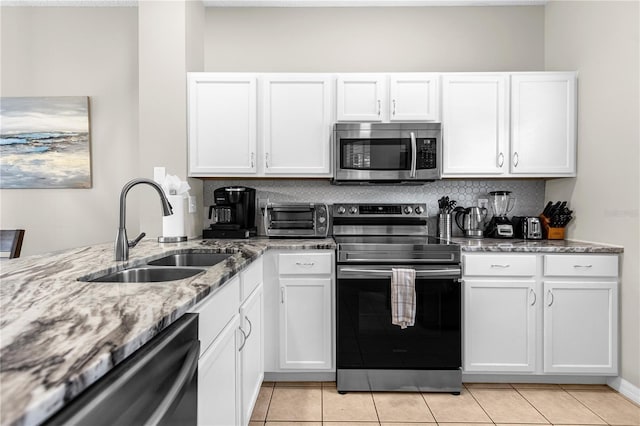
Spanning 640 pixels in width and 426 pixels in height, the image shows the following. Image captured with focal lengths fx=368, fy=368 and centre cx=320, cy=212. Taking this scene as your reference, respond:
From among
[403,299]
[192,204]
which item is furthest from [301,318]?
[192,204]

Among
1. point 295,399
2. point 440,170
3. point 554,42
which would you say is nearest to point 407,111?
point 440,170

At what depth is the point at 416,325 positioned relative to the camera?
2367mm

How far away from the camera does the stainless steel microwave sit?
2686 mm

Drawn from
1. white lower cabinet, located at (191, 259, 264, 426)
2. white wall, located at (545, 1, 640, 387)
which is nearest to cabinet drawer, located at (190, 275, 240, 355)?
white lower cabinet, located at (191, 259, 264, 426)

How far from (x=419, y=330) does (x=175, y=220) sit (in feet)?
5.93

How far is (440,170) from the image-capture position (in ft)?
8.91

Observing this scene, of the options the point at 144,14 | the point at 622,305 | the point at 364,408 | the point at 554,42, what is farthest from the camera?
the point at 554,42

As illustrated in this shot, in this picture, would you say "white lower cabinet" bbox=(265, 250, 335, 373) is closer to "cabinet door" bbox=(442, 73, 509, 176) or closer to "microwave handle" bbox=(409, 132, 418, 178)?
"microwave handle" bbox=(409, 132, 418, 178)

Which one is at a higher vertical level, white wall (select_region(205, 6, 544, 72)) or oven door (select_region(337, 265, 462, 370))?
white wall (select_region(205, 6, 544, 72))

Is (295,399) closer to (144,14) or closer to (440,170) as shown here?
(440,170)

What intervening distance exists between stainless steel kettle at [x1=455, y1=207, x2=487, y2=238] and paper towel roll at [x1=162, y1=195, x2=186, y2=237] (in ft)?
7.04

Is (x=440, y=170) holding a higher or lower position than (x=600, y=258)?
higher

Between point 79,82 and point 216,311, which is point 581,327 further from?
point 79,82

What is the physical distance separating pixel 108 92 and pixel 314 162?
193 cm
